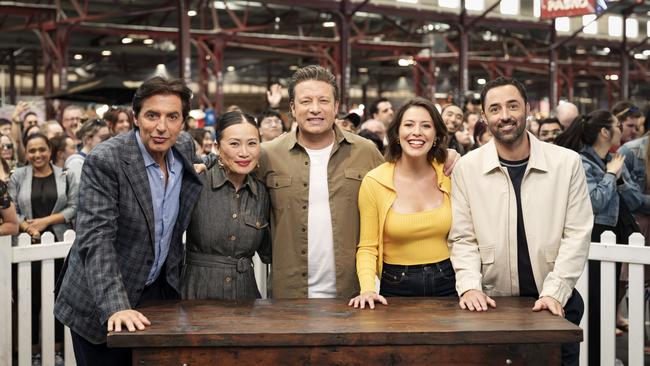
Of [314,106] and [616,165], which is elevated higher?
[314,106]

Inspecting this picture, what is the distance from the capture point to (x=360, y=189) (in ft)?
13.4

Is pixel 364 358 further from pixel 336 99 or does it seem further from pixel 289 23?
pixel 289 23

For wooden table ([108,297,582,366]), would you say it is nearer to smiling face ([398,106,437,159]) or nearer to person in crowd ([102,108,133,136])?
smiling face ([398,106,437,159])

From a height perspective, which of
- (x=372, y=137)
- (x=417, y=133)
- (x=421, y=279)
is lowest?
(x=421, y=279)

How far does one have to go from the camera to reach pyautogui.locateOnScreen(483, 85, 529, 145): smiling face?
3828mm

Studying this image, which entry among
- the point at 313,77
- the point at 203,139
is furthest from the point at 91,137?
the point at 313,77

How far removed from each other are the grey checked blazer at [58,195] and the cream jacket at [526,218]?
4238 millimetres

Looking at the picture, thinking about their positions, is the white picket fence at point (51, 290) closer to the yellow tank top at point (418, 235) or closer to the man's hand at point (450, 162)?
the man's hand at point (450, 162)

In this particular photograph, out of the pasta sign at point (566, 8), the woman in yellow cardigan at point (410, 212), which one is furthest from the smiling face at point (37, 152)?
the pasta sign at point (566, 8)

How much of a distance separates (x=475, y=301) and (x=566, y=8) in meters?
12.0

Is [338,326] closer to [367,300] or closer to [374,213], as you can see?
[367,300]

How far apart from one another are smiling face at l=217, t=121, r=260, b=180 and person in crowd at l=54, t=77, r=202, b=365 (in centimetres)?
22

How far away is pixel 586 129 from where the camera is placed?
6590 mm

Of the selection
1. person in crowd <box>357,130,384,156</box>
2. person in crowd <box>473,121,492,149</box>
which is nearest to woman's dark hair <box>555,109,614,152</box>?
person in crowd <box>473,121,492,149</box>
